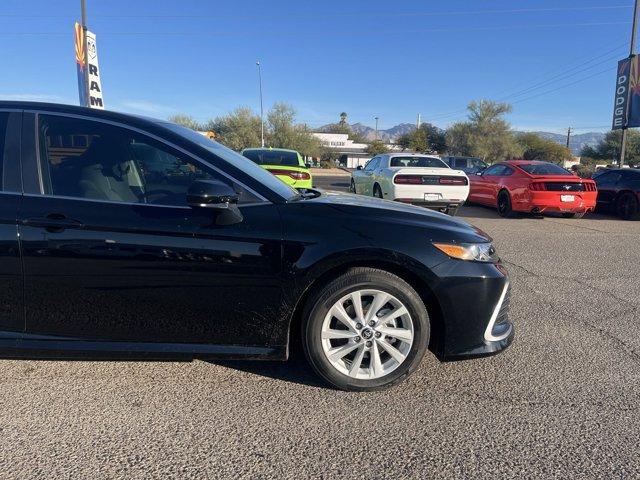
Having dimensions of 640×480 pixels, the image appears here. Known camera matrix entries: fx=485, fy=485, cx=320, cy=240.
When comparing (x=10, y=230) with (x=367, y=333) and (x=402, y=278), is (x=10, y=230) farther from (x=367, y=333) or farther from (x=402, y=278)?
(x=402, y=278)

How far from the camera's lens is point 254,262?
2.89m

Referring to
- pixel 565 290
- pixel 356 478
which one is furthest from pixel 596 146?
pixel 356 478

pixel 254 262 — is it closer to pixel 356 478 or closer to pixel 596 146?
pixel 356 478

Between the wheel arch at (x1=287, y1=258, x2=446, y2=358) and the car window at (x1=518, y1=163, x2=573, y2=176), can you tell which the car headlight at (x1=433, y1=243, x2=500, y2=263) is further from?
the car window at (x1=518, y1=163, x2=573, y2=176)

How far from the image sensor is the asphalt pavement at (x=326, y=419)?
93.2 inches

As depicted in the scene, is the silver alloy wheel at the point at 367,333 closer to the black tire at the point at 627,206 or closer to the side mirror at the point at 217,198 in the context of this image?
the side mirror at the point at 217,198

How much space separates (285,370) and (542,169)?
400 inches

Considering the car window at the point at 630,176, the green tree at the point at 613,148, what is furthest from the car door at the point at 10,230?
the green tree at the point at 613,148

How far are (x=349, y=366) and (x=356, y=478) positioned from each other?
0.84m

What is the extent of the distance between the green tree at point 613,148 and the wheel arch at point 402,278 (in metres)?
61.6

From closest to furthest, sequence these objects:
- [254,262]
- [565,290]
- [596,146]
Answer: [254,262] → [565,290] → [596,146]

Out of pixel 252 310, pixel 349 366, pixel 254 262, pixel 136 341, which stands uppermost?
pixel 254 262

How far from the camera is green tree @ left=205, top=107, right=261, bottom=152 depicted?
5169 cm

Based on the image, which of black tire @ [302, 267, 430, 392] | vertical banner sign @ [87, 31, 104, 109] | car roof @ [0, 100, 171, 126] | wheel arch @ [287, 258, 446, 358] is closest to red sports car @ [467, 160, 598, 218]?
wheel arch @ [287, 258, 446, 358]
